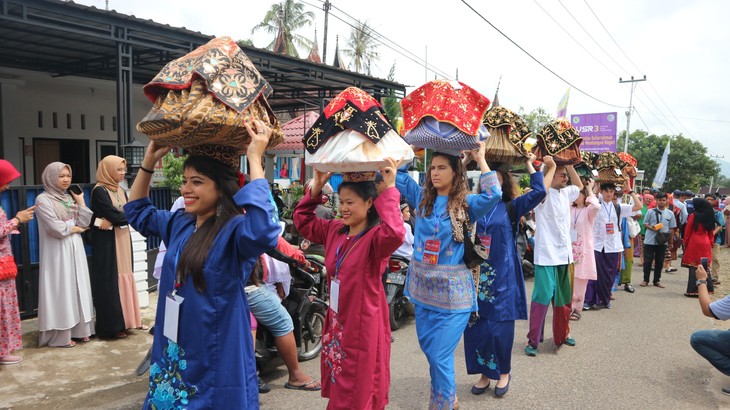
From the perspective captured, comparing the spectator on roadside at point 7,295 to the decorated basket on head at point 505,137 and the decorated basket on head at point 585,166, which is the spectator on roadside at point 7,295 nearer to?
the decorated basket on head at point 505,137

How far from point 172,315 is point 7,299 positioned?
3875 mm

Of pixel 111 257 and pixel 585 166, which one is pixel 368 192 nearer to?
pixel 111 257

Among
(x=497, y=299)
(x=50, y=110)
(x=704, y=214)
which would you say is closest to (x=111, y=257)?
(x=497, y=299)

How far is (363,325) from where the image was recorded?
9.92 feet

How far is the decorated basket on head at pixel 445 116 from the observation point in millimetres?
3604

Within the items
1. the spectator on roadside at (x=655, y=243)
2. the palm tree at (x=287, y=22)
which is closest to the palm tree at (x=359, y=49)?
the palm tree at (x=287, y=22)

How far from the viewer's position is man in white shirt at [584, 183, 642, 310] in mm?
8195

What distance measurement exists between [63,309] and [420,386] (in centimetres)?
377

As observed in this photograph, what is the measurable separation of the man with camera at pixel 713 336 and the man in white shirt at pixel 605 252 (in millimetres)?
3324

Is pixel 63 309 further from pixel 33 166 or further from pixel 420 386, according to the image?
pixel 33 166

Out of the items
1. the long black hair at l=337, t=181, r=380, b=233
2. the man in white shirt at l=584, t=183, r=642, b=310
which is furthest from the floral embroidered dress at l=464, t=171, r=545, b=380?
the man in white shirt at l=584, t=183, r=642, b=310

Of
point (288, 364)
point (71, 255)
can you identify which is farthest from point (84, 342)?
point (288, 364)

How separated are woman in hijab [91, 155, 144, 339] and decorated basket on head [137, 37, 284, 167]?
3.86 m

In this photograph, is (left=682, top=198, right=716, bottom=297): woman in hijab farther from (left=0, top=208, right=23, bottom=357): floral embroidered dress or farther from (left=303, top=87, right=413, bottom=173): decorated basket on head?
(left=0, top=208, right=23, bottom=357): floral embroidered dress
